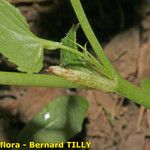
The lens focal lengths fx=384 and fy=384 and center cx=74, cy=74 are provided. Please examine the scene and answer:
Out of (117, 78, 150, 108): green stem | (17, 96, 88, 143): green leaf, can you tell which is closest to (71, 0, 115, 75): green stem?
(117, 78, 150, 108): green stem

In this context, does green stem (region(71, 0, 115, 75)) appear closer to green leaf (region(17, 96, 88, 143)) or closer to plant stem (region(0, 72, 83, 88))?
plant stem (region(0, 72, 83, 88))

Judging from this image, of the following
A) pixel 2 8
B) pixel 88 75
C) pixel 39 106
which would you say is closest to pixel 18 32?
pixel 2 8

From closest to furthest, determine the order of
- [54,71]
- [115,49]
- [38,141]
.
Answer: [54,71], [38,141], [115,49]

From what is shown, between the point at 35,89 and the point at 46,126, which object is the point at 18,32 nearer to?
the point at 46,126

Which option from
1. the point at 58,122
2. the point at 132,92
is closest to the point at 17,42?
the point at 132,92

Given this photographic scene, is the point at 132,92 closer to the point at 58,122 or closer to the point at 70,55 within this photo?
the point at 70,55

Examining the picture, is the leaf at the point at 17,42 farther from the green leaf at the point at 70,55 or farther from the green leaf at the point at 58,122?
the green leaf at the point at 58,122

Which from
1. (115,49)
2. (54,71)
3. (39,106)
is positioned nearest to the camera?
(54,71)

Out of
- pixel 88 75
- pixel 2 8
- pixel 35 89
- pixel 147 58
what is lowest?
pixel 88 75
